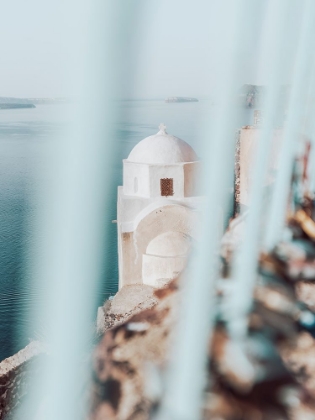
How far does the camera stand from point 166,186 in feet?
18.0

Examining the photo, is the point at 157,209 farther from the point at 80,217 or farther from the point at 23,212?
the point at 23,212

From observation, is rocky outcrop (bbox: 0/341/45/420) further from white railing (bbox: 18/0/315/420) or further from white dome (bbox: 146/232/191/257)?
white railing (bbox: 18/0/315/420)

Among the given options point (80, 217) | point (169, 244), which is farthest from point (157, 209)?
point (80, 217)

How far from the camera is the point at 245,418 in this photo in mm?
310

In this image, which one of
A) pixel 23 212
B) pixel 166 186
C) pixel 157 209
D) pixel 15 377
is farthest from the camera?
pixel 23 212

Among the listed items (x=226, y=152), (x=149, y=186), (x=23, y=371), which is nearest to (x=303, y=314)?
(x=226, y=152)

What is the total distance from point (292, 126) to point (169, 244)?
15.3 ft

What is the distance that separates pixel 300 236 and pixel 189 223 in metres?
4.48

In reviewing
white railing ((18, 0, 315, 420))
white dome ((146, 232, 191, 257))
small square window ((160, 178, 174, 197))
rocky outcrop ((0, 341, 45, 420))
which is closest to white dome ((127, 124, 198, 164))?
small square window ((160, 178, 174, 197))

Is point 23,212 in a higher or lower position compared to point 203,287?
lower

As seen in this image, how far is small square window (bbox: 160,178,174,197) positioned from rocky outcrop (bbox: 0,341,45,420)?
2595 mm

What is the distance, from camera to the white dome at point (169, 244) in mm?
5043

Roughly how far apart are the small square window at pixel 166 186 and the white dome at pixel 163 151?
0.20 metres

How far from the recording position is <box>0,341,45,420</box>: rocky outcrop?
260 centimetres
